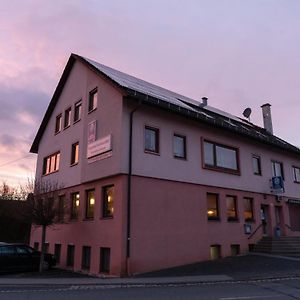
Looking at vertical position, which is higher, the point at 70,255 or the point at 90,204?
the point at 90,204

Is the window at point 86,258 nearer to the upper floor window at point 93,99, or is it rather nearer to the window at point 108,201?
the window at point 108,201

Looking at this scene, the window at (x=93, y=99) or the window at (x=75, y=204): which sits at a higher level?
the window at (x=93, y=99)

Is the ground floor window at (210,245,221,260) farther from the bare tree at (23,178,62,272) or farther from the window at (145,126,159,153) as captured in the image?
the bare tree at (23,178,62,272)

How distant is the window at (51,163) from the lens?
24.6 metres

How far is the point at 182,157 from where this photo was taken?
20188 mm

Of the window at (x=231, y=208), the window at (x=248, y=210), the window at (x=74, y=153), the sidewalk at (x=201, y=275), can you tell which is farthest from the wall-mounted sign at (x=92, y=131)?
the window at (x=248, y=210)

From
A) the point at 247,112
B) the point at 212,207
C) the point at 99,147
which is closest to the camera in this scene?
the point at 99,147

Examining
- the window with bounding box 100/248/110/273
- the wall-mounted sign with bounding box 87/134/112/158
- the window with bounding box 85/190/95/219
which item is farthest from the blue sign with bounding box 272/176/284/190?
the window with bounding box 100/248/110/273

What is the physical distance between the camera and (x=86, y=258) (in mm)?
19531

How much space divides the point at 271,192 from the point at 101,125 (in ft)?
40.9

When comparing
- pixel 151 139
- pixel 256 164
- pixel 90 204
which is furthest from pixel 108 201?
pixel 256 164

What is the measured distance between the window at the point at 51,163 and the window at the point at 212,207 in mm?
9521

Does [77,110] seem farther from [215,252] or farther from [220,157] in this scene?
[215,252]

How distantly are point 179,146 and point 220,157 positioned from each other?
131 inches
